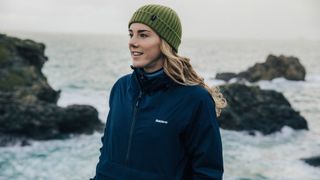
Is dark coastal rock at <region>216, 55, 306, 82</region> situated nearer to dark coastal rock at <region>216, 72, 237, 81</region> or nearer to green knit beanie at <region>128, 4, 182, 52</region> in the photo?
dark coastal rock at <region>216, 72, 237, 81</region>

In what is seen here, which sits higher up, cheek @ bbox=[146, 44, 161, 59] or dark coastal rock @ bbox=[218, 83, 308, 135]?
cheek @ bbox=[146, 44, 161, 59]

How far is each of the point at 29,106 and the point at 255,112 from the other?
1376 cm

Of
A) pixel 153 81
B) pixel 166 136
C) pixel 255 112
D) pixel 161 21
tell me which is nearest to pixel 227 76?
pixel 255 112

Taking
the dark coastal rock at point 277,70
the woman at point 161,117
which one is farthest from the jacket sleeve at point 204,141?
the dark coastal rock at point 277,70

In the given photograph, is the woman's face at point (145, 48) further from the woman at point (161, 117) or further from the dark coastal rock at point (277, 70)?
the dark coastal rock at point (277, 70)

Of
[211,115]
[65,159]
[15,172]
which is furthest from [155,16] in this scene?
[65,159]

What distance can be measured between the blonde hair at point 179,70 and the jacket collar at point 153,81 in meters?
0.04

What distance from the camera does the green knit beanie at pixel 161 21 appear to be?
2.90 m

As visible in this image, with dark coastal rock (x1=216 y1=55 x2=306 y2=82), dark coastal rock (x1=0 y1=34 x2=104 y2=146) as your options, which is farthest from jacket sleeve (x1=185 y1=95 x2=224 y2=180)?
dark coastal rock (x1=216 y1=55 x2=306 y2=82)

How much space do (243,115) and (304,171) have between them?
28.1 feet

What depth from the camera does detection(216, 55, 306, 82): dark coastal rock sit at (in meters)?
56.1

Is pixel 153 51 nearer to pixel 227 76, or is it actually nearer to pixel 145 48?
pixel 145 48

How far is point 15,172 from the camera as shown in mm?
18250

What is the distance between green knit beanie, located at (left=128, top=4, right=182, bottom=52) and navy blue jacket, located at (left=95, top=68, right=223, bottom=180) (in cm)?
24
